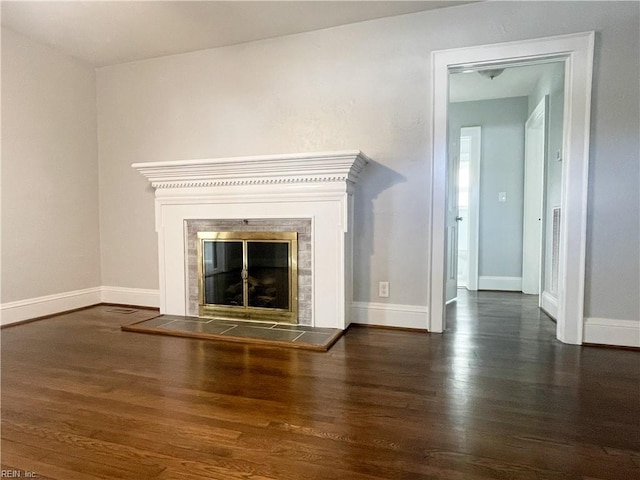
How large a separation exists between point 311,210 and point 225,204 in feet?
→ 2.31

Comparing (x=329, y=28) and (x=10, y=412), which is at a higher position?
(x=329, y=28)

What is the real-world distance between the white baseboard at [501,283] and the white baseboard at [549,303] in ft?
3.14

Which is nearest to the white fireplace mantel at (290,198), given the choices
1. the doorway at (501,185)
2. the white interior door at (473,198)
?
the doorway at (501,185)

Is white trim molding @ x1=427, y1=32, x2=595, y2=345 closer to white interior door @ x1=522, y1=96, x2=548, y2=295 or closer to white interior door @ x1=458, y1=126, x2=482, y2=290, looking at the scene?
white interior door @ x1=522, y1=96, x2=548, y2=295

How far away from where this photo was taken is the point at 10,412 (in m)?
1.55

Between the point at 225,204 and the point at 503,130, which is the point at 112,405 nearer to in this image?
the point at 225,204

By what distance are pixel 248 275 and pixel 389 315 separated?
112 centimetres

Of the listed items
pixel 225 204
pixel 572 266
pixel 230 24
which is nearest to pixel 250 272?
pixel 225 204

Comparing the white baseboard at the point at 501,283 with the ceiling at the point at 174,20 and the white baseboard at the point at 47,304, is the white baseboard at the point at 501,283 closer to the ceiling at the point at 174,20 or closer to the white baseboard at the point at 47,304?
the ceiling at the point at 174,20

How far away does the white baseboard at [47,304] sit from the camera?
2945mm

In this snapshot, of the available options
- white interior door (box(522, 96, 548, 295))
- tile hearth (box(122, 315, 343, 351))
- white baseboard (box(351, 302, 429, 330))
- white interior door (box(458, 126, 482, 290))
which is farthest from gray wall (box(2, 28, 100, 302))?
white interior door (box(522, 96, 548, 295))

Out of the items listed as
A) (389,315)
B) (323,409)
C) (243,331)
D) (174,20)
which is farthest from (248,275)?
(174,20)

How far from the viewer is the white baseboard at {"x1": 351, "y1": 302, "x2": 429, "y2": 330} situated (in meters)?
2.75

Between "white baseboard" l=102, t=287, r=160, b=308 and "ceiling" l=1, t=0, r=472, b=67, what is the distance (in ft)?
7.04
